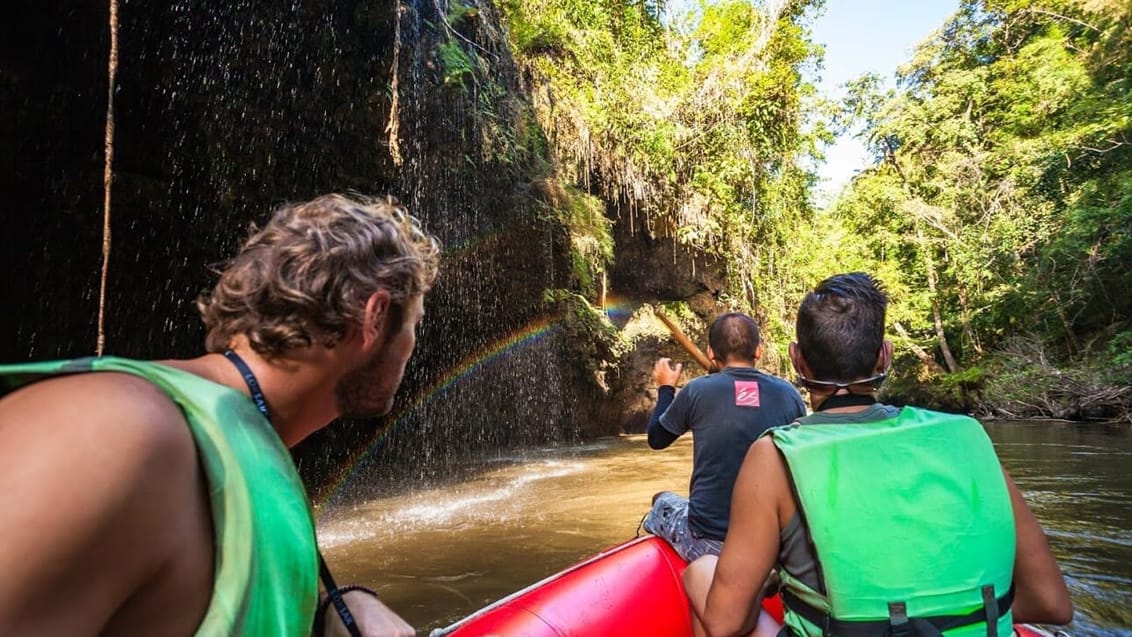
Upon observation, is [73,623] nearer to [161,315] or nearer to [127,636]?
[127,636]

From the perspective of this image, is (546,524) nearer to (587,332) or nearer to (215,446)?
(215,446)

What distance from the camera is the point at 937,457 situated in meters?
1.40

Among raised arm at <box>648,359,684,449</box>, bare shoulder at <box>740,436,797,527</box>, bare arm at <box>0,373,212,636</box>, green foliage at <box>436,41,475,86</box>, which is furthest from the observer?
green foliage at <box>436,41,475,86</box>

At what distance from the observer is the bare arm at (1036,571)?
1505 millimetres

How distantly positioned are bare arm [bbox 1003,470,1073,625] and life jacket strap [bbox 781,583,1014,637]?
0.61ft

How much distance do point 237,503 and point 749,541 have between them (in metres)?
1.19

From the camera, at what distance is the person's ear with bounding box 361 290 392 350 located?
0.95 m

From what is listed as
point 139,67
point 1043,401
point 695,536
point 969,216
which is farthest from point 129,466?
point 969,216

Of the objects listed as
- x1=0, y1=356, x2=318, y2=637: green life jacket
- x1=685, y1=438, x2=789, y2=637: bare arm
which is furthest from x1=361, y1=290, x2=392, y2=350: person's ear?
x1=685, y1=438, x2=789, y2=637: bare arm

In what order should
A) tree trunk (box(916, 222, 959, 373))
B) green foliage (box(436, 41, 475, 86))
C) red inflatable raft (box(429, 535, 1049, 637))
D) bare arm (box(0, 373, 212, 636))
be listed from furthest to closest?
tree trunk (box(916, 222, 959, 373))
green foliage (box(436, 41, 475, 86))
red inflatable raft (box(429, 535, 1049, 637))
bare arm (box(0, 373, 212, 636))

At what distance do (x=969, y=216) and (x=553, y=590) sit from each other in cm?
2388

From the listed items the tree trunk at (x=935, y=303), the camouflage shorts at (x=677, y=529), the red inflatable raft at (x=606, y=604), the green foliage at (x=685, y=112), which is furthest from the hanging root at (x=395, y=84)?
the tree trunk at (x=935, y=303)

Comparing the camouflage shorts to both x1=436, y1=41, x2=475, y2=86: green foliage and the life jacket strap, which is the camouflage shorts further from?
x1=436, y1=41, x2=475, y2=86: green foliage

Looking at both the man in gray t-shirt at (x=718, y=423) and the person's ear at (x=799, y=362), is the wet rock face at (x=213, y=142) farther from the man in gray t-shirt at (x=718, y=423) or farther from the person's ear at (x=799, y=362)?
the person's ear at (x=799, y=362)
